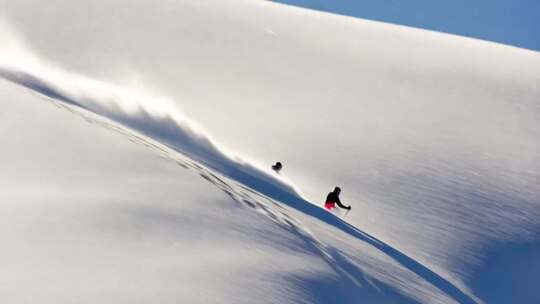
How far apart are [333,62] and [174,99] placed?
19.4 ft

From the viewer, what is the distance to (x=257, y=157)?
17688 mm

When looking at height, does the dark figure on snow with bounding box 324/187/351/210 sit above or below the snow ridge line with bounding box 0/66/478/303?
above

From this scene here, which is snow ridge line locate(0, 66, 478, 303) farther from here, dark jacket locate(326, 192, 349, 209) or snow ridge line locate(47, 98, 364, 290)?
dark jacket locate(326, 192, 349, 209)

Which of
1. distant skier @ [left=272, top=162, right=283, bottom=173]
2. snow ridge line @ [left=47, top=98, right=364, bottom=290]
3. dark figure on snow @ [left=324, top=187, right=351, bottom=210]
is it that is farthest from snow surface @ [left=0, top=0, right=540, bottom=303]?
dark figure on snow @ [left=324, top=187, right=351, bottom=210]

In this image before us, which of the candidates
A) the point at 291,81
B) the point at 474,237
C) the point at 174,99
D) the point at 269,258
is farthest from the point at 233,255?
the point at 291,81

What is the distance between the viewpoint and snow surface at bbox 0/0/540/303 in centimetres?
798

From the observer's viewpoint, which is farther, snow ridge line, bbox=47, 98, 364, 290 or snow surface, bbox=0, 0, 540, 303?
snow ridge line, bbox=47, 98, 364, 290

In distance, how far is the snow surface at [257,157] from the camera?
7.98 m

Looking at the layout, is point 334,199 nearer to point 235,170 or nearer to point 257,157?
point 235,170

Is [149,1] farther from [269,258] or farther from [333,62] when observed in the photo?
[269,258]

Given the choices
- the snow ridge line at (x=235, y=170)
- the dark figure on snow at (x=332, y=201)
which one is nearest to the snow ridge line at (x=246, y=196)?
the snow ridge line at (x=235, y=170)

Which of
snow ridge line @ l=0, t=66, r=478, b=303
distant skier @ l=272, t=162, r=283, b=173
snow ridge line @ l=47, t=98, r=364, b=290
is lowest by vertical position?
snow ridge line @ l=47, t=98, r=364, b=290

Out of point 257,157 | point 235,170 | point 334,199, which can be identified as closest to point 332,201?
point 334,199

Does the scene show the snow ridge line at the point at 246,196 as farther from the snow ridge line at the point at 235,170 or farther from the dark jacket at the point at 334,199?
the dark jacket at the point at 334,199
